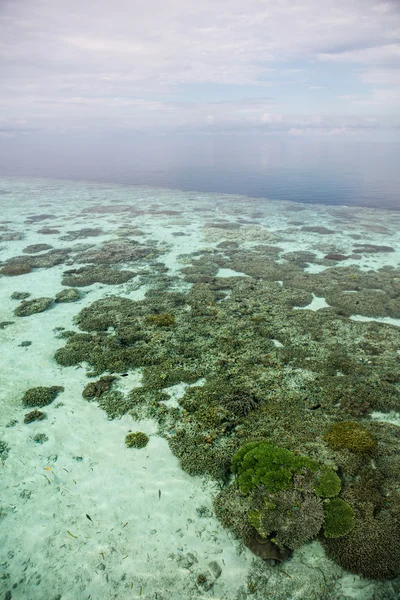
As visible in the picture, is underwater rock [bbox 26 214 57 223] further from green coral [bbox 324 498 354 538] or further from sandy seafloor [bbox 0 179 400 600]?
green coral [bbox 324 498 354 538]

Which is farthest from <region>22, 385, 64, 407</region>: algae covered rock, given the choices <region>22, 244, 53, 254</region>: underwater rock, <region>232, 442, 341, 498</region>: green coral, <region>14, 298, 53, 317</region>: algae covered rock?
<region>22, 244, 53, 254</region>: underwater rock

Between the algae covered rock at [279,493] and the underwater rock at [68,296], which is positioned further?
the underwater rock at [68,296]

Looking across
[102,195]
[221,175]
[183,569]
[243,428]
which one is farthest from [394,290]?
[221,175]

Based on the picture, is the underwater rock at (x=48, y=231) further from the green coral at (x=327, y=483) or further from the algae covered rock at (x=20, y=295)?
the green coral at (x=327, y=483)

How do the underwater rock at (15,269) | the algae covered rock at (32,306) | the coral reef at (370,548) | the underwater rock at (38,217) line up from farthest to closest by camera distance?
1. the underwater rock at (38,217)
2. the underwater rock at (15,269)
3. the algae covered rock at (32,306)
4. the coral reef at (370,548)

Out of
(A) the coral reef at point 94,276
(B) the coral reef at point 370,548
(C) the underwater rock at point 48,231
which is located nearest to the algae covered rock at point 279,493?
(B) the coral reef at point 370,548

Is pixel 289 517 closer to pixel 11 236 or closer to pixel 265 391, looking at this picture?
pixel 265 391
